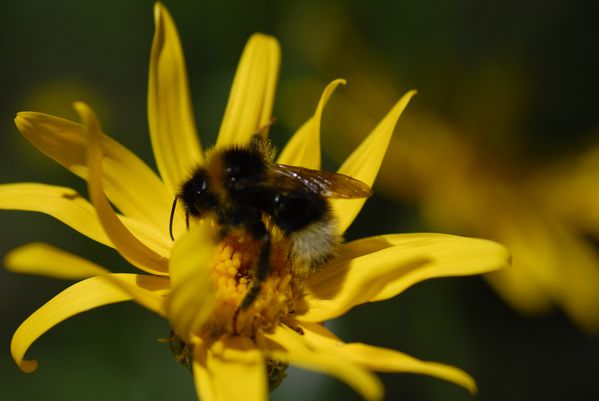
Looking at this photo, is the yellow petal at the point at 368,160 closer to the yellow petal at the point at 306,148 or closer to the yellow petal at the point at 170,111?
the yellow petal at the point at 306,148

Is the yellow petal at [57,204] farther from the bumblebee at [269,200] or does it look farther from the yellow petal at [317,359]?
the yellow petal at [317,359]

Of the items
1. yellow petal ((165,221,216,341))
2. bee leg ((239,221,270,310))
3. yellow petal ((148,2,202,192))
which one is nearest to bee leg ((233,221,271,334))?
bee leg ((239,221,270,310))

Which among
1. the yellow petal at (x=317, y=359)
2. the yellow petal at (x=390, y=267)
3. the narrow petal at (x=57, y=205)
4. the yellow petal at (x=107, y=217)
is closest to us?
the yellow petal at (x=317, y=359)

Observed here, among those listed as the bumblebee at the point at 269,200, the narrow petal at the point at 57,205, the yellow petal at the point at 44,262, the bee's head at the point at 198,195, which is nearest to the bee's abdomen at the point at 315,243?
the bumblebee at the point at 269,200

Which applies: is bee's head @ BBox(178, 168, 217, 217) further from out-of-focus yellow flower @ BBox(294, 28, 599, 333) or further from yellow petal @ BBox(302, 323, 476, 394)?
out-of-focus yellow flower @ BBox(294, 28, 599, 333)

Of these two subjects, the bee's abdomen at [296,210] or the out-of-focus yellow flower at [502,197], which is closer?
the bee's abdomen at [296,210]

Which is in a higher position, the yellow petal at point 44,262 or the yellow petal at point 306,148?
the yellow petal at point 306,148

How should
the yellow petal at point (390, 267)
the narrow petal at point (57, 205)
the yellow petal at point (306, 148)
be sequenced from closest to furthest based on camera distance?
the yellow petal at point (390, 267) → the narrow petal at point (57, 205) → the yellow petal at point (306, 148)

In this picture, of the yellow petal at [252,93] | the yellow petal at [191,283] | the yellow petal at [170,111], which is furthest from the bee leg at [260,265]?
the yellow petal at [252,93]
